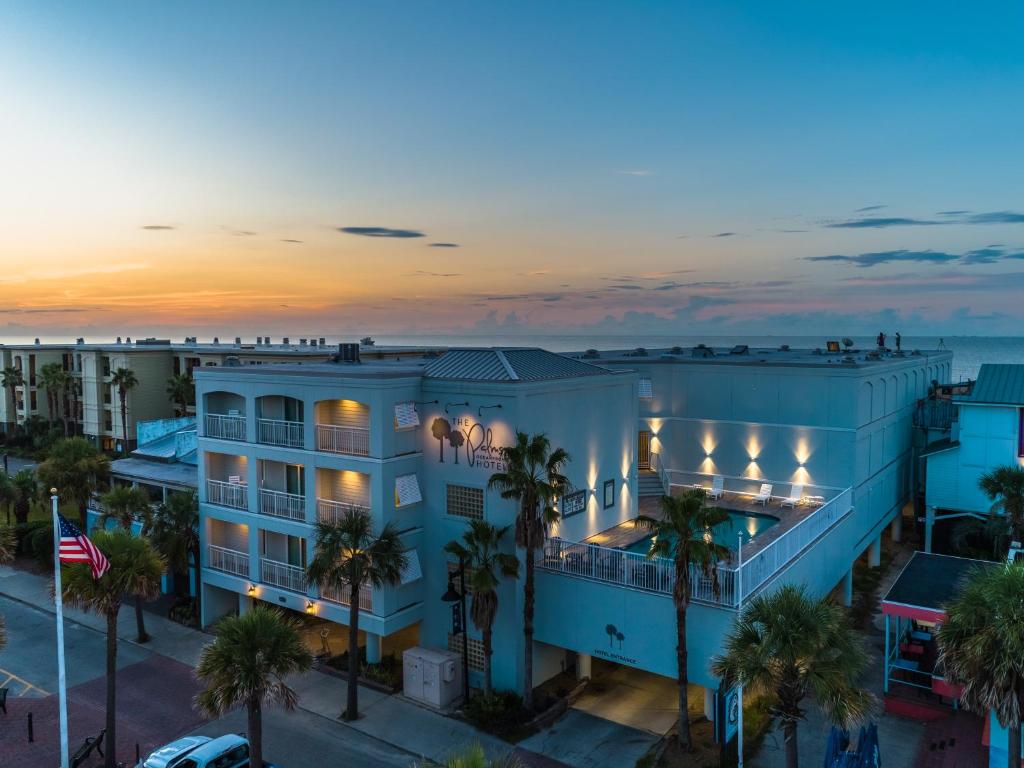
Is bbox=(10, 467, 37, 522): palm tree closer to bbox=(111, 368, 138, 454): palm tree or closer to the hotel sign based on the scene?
bbox=(111, 368, 138, 454): palm tree

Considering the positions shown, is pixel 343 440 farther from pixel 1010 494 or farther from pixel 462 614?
pixel 1010 494

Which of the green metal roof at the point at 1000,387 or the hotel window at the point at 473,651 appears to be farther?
the green metal roof at the point at 1000,387

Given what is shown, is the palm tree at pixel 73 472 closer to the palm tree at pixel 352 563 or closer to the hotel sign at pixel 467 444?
the palm tree at pixel 352 563

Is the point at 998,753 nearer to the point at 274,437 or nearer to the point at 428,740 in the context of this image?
the point at 428,740

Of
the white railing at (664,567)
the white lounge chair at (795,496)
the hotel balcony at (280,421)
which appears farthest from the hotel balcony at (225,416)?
the white lounge chair at (795,496)

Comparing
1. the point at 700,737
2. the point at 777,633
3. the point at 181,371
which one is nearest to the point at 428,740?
the point at 700,737

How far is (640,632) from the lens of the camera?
65.7 feet

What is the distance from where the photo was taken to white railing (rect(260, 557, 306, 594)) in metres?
24.7

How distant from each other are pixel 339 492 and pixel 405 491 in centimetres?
288

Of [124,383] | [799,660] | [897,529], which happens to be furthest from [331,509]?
[124,383]

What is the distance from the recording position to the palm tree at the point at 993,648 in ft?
41.7

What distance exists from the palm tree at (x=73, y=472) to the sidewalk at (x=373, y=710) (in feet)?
20.6

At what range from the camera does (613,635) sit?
809 inches

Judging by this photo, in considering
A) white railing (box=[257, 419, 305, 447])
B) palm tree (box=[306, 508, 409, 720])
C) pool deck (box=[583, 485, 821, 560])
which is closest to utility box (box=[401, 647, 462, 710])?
palm tree (box=[306, 508, 409, 720])
